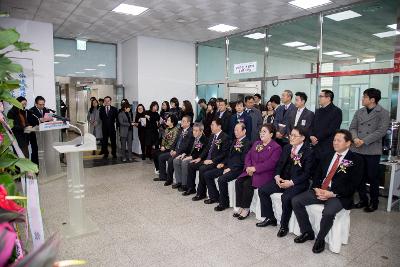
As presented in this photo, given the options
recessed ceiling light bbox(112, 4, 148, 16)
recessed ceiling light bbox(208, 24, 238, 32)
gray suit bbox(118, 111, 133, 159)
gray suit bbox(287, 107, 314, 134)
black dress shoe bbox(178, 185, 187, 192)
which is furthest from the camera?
gray suit bbox(118, 111, 133, 159)

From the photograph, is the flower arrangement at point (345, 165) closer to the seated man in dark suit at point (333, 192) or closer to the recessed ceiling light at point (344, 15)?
the seated man in dark suit at point (333, 192)

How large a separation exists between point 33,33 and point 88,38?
5.51ft

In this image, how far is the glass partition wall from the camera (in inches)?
187

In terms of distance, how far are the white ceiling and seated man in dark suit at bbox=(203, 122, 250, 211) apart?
7.97 ft

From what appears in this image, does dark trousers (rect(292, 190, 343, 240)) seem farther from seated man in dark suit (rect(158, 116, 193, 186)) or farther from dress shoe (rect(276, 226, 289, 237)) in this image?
seated man in dark suit (rect(158, 116, 193, 186))

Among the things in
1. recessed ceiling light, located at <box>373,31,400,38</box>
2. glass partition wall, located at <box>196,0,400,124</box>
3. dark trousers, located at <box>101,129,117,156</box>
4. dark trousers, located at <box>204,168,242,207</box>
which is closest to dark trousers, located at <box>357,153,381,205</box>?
glass partition wall, located at <box>196,0,400,124</box>

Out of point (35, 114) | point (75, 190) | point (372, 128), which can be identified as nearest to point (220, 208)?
point (75, 190)

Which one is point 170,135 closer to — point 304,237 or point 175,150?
point 175,150

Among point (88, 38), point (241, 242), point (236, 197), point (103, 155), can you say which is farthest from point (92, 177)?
point (88, 38)

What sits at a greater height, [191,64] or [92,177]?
[191,64]

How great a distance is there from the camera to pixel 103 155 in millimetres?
7566

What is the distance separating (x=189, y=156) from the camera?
4867 millimetres

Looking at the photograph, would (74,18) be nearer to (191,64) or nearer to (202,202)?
(191,64)

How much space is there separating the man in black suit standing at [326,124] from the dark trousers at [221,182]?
4.29 feet
